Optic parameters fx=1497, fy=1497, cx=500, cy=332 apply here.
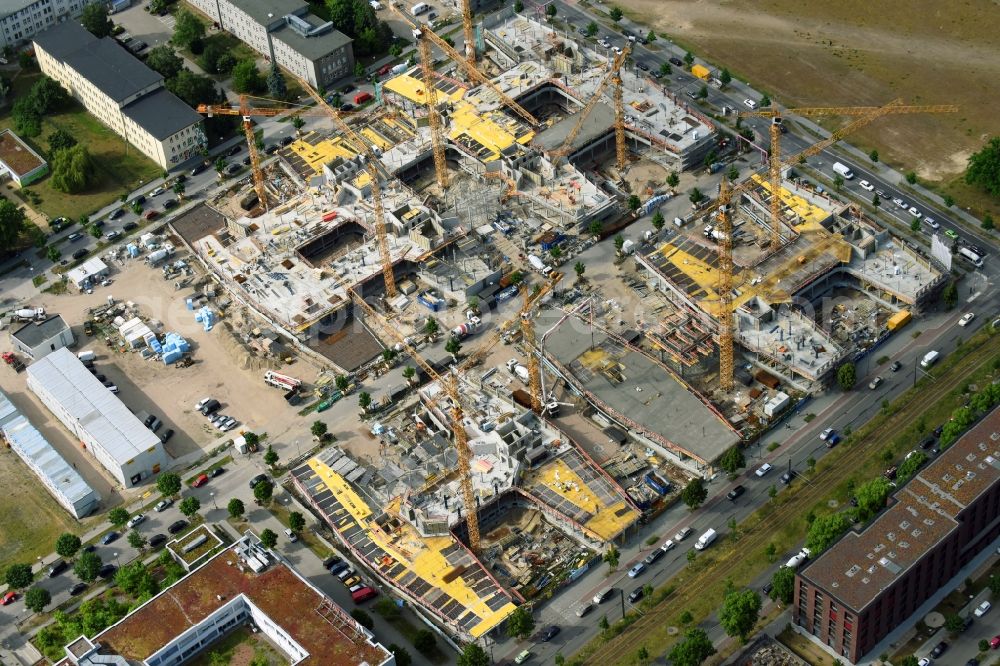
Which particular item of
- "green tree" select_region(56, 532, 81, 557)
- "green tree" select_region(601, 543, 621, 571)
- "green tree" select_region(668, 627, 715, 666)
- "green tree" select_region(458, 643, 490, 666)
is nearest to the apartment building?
"green tree" select_region(668, 627, 715, 666)

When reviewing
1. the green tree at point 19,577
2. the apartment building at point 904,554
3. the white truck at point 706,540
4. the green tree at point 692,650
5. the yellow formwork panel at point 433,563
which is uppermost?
the apartment building at point 904,554

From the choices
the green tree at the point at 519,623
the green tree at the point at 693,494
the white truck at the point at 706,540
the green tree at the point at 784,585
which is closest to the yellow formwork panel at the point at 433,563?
the green tree at the point at 519,623

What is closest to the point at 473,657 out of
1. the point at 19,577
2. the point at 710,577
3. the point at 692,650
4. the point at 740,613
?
the point at 692,650

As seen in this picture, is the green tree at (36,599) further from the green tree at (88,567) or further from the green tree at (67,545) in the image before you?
the green tree at (67,545)

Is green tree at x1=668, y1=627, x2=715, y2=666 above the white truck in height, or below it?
above

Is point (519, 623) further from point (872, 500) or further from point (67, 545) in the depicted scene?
point (67, 545)

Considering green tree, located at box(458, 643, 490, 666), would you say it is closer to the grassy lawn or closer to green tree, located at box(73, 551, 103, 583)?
the grassy lawn
